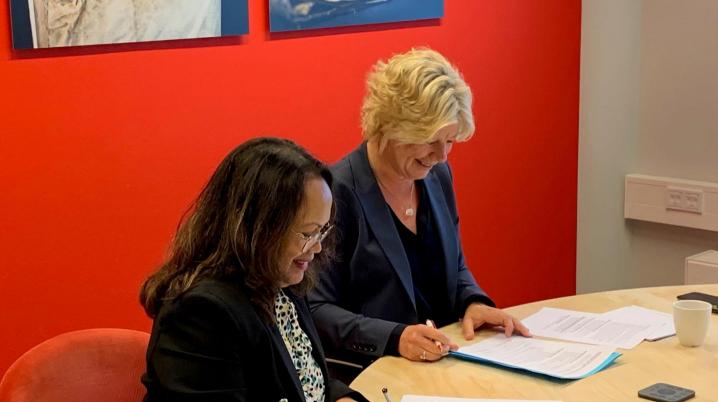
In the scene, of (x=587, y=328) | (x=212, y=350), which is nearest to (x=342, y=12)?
(x=587, y=328)

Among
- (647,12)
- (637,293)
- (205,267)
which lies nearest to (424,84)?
Answer: (637,293)

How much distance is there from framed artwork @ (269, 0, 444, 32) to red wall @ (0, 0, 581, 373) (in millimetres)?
44

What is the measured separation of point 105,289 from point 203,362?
54.6 inches

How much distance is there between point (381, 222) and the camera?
2627 mm

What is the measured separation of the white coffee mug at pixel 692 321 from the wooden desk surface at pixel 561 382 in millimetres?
22

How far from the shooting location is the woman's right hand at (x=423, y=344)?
7.41ft

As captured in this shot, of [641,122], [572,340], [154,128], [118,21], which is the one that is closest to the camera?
[572,340]

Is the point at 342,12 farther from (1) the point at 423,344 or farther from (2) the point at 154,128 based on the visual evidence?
(1) the point at 423,344

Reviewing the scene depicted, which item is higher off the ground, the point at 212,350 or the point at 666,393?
the point at 212,350

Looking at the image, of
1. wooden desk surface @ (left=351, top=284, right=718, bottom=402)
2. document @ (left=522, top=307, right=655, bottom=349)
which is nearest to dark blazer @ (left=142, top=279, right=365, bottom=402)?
wooden desk surface @ (left=351, top=284, right=718, bottom=402)

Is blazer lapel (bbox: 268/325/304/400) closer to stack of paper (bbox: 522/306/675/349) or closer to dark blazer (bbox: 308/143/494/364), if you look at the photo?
dark blazer (bbox: 308/143/494/364)

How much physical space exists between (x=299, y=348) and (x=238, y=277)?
0.92ft

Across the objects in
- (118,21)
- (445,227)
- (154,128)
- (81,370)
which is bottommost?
(81,370)

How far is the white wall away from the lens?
421 centimetres
